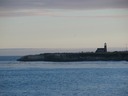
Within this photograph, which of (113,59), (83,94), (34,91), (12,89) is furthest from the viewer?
(113,59)

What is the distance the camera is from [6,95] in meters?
34.8

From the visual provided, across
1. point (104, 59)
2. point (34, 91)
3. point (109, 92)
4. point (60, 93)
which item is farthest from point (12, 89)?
point (104, 59)

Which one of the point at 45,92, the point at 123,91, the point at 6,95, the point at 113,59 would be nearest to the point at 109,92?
the point at 123,91

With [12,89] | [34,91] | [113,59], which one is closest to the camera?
[34,91]

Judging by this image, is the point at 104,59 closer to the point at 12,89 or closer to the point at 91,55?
the point at 91,55

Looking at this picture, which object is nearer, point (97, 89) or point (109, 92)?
point (109, 92)

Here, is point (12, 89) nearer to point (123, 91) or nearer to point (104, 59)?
point (123, 91)

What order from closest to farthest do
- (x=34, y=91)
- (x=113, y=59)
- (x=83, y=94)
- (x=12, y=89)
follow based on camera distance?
(x=83, y=94), (x=34, y=91), (x=12, y=89), (x=113, y=59)

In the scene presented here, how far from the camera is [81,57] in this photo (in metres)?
115

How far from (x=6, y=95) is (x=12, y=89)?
4.69 meters

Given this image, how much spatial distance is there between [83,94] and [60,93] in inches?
66.1

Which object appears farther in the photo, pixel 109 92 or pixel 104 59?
pixel 104 59

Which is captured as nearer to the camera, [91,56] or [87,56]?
[91,56]

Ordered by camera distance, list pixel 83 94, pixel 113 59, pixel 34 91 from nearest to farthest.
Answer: pixel 83 94 → pixel 34 91 → pixel 113 59
